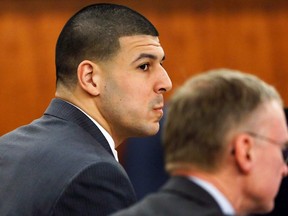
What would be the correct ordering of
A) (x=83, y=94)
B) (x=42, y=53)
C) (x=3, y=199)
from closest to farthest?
(x=3, y=199) < (x=83, y=94) < (x=42, y=53)

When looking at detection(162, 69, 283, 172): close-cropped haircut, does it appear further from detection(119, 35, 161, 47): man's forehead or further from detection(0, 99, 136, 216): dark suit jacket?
detection(119, 35, 161, 47): man's forehead

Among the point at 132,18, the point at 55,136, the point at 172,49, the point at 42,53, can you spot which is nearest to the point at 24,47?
the point at 42,53

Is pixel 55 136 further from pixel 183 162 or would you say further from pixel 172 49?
pixel 172 49

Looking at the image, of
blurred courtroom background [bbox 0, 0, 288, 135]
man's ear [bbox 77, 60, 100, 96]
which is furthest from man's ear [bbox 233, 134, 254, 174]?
blurred courtroom background [bbox 0, 0, 288, 135]

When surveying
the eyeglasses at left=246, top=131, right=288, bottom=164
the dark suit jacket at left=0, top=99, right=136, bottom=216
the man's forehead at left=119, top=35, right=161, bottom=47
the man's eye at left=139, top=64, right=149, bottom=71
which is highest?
the man's forehead at left=119, top=35, right=161, bottom=47

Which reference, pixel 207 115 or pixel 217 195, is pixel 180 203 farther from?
pixel 207 115

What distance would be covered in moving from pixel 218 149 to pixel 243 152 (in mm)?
49

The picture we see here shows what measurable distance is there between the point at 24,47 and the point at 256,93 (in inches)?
108

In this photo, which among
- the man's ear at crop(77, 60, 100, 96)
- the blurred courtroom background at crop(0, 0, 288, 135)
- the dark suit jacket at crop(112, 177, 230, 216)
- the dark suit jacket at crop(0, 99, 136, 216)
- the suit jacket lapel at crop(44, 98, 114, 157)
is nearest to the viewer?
the dark suit jacket at crop(112, 177, 230, 216)

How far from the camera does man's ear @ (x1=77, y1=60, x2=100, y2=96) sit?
7.19ft

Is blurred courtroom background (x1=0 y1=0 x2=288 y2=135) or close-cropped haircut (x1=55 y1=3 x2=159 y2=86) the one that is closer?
close-cropped haircut (x1=55 y1=3 x2=159 y2=86)

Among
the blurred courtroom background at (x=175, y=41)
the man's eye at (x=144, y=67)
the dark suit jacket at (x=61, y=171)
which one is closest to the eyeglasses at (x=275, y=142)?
the dark suit jacket at (x=61, y=171)

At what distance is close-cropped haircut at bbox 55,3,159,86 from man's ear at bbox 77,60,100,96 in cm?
2

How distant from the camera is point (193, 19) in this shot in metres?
4.13
